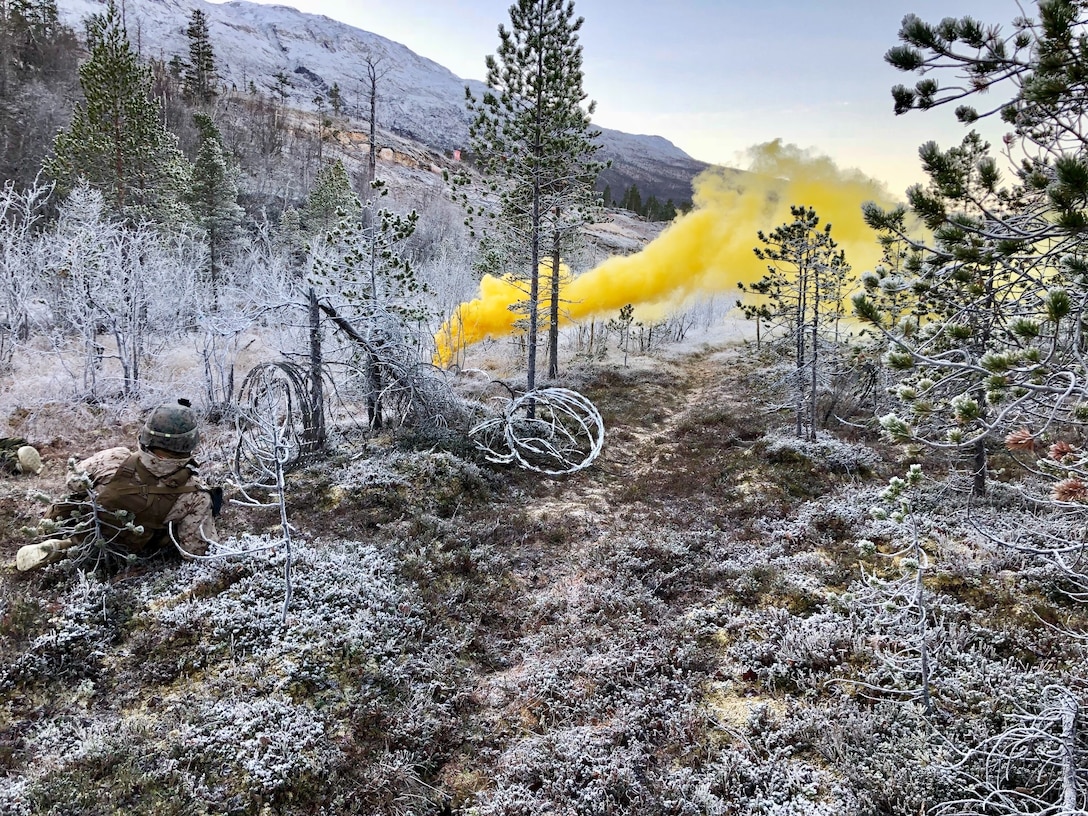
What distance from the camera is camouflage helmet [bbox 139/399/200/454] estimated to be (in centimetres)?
740

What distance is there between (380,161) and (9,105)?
49.3 metres

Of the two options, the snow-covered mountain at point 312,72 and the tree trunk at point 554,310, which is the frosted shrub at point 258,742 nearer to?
the tree trunk at point 554,310

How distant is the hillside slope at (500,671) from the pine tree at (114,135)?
24662 mm

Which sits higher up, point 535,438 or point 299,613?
point 535,438

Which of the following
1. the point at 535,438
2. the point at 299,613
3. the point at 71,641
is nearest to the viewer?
the point at 71,641

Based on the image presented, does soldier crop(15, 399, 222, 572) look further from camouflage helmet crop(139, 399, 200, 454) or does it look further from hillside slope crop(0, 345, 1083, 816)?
hillside slope crop(0, 345, 1083, 816)

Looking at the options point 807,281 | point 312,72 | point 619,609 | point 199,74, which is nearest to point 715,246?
point 807,281

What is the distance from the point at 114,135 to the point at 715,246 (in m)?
31.2

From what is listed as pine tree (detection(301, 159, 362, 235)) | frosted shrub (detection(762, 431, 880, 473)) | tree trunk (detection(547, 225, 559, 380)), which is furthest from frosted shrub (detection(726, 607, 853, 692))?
pine tree (detection(301, 159, 362, 235))

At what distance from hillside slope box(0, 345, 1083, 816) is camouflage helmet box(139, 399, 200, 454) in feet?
5.72

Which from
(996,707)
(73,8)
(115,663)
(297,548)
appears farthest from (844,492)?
(73,8)

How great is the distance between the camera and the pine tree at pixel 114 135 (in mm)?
25953

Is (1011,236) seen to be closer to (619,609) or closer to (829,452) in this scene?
(619,609)

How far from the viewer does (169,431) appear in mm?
7445
